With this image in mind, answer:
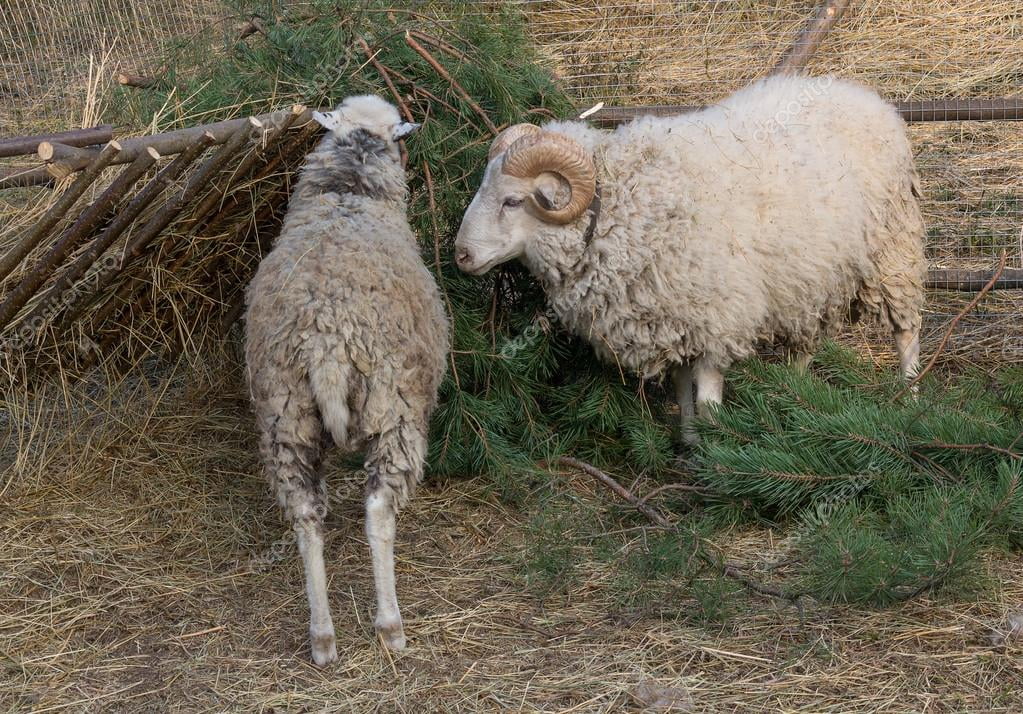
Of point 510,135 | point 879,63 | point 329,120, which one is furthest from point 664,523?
point 879,63

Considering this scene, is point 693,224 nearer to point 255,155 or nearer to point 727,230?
point 727,230

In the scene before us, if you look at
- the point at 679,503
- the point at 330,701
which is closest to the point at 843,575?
the point at 679,503

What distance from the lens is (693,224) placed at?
4.38m

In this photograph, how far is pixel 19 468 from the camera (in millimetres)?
4227

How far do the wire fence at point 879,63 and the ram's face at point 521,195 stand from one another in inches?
81.6

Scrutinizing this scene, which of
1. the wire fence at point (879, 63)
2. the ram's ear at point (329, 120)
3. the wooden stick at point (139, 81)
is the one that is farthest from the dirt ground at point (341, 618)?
the wire fence at point (879, 63)

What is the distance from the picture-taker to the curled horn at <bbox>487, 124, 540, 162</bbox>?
4.27 m

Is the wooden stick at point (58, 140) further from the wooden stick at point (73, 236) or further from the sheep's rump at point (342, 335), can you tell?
the sheep's rump at point (342, 335)

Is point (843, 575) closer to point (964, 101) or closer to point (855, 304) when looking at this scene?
point (855, 304)

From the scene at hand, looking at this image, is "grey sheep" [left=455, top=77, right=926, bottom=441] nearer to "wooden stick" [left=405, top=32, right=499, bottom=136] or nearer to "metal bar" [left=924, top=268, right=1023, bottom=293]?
"wooden stick" [left=405, top=32, right=499, bottom=136]

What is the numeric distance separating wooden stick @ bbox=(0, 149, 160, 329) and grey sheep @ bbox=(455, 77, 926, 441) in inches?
56.6

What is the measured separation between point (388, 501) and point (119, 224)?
1315 millimetres

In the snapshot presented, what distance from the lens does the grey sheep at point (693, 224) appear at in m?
4.30
